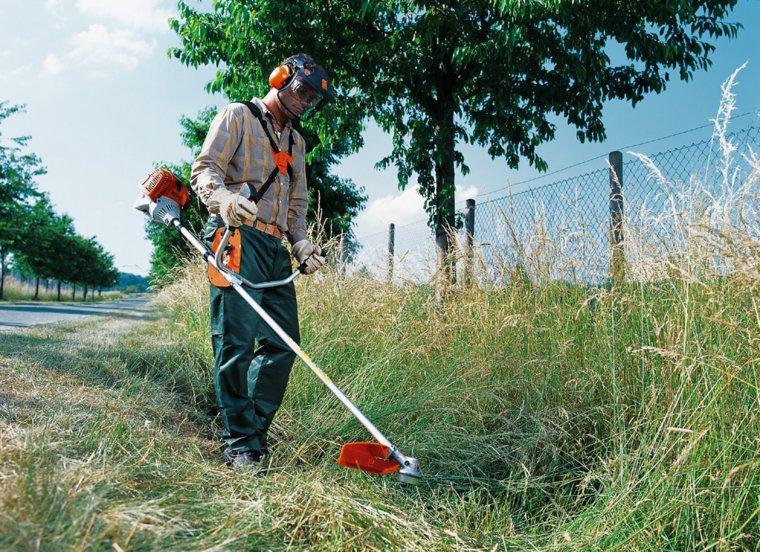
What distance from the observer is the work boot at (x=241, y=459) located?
289 centimetres

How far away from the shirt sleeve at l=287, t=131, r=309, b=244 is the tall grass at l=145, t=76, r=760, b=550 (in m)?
0.96

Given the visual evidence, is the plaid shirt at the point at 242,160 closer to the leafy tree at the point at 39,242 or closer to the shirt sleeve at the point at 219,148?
the shirt sleeve at the point at 219,148

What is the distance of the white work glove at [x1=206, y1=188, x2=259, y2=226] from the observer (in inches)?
111

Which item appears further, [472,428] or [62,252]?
[62,252]

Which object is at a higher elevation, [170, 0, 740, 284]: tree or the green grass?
[170, 0, 740, 284]: tree

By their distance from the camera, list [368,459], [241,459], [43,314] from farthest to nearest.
Answer: 1. [43,314]
2. [241,459]
3. [368,459]

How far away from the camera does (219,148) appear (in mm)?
3145

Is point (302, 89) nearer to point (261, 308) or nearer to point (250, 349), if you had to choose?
point (261, 308)

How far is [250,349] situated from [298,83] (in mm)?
1364

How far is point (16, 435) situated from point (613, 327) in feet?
8.24

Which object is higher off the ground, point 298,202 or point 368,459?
point 298,202

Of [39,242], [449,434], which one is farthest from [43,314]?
[39,242]

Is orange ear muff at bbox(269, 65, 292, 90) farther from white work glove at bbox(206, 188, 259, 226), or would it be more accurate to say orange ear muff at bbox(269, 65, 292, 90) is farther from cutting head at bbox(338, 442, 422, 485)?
cutting head at bbox(338, 442, 422, 485)

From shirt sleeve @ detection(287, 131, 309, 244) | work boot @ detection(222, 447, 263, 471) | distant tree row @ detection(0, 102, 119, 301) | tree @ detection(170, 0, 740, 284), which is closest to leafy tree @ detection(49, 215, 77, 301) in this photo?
distant tree row @ detection(0, 102, 119, 301)
